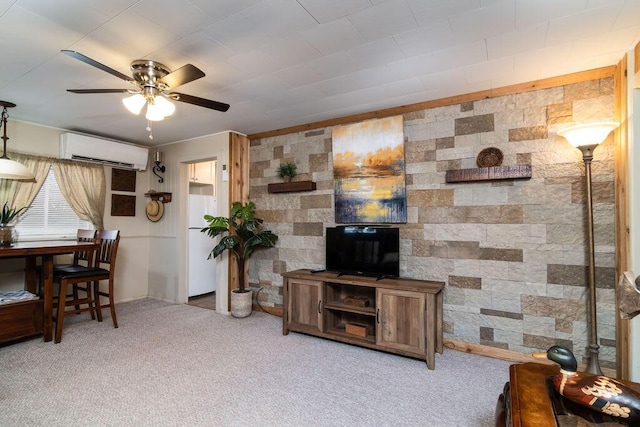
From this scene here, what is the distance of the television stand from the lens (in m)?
2.66

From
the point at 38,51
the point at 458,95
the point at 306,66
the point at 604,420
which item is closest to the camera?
the point at 604,420

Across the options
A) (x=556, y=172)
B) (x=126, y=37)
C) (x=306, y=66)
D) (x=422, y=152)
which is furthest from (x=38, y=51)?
(x=556, y=172)

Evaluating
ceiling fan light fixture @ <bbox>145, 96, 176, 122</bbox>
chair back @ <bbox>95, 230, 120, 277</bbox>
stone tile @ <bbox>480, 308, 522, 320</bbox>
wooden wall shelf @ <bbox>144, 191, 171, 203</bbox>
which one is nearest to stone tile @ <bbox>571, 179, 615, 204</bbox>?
stone tile @ <bbox>480, 308, 522, 320</bbox>

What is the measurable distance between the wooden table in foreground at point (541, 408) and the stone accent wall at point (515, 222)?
4.54ft

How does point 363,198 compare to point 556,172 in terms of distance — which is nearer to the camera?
point 556,172

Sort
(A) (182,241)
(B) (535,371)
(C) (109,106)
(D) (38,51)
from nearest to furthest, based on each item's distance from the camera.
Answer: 1. (B) (535,371)
2. (D) (38,51)
3. (C) (109,106)
4. (A) (182,241)

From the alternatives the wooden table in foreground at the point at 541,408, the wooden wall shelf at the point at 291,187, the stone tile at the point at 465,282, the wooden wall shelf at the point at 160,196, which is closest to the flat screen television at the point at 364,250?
the stone tile at the point at 465,282

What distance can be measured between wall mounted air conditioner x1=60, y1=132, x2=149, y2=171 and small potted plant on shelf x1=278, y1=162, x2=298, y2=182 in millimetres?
2380

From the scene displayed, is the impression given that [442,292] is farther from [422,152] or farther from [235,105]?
[235,105]

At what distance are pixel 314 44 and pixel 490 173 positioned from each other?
1848 millimetres

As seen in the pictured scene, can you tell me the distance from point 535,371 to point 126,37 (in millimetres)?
3026

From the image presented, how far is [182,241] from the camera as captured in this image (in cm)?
466

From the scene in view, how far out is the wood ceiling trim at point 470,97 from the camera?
2.51 meters

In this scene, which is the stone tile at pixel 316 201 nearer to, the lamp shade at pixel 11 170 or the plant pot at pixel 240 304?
the plant pot at pixel 240 304
